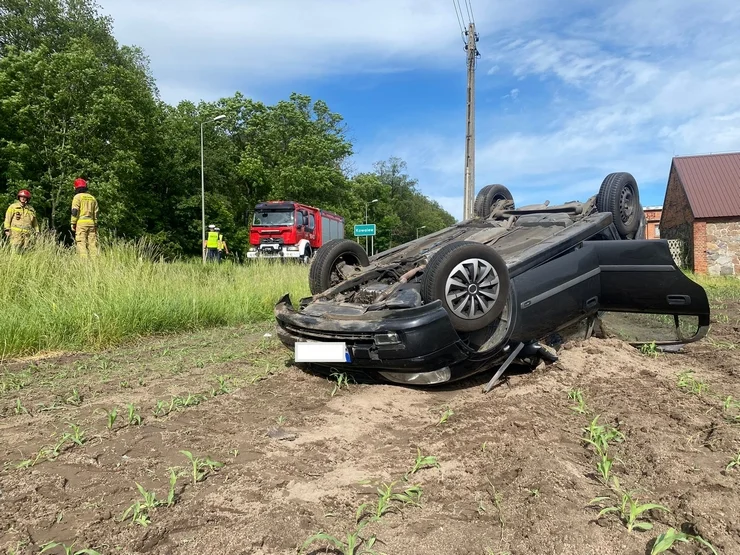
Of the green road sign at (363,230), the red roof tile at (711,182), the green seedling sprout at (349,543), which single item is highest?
the red roof tile at (711,182)

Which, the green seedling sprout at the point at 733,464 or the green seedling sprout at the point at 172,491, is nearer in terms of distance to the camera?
the green seedling sprout at the point at 172,491

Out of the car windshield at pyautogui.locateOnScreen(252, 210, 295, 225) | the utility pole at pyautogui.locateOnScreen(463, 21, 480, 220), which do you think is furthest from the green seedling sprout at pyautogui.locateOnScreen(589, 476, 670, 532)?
the car windshield at pyautogui.locateOnScreen(252, 210, 295, 225)

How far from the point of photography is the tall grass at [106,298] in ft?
19.0

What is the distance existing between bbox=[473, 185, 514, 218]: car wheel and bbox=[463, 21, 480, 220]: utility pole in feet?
31.5

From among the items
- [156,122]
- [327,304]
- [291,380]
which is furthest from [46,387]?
[156,122]

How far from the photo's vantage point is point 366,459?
104 inches

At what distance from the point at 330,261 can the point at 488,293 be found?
1.59 meters

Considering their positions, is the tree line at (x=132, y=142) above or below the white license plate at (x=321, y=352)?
above

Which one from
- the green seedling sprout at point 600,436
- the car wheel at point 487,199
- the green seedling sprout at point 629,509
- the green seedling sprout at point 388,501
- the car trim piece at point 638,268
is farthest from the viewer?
the car wheel at point 487,199

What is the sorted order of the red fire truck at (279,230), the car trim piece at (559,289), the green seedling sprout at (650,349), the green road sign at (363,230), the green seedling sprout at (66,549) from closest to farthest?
1. the green seedling sprout at (66,549)
2. the car trim piece at (559,289)
3. the green seedling sprout at (650,349)
4. the red fire truck at (279,230)
5. the green road sign at (363,230)

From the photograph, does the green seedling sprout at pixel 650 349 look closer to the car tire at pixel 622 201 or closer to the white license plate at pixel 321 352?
the car tire at pixel 622 201

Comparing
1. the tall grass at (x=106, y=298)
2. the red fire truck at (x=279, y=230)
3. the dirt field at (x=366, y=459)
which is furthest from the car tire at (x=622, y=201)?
the red fire truck at (x=279, y=230)

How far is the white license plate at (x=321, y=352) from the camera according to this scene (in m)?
3.58

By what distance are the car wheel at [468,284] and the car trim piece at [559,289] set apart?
372 millimetres
